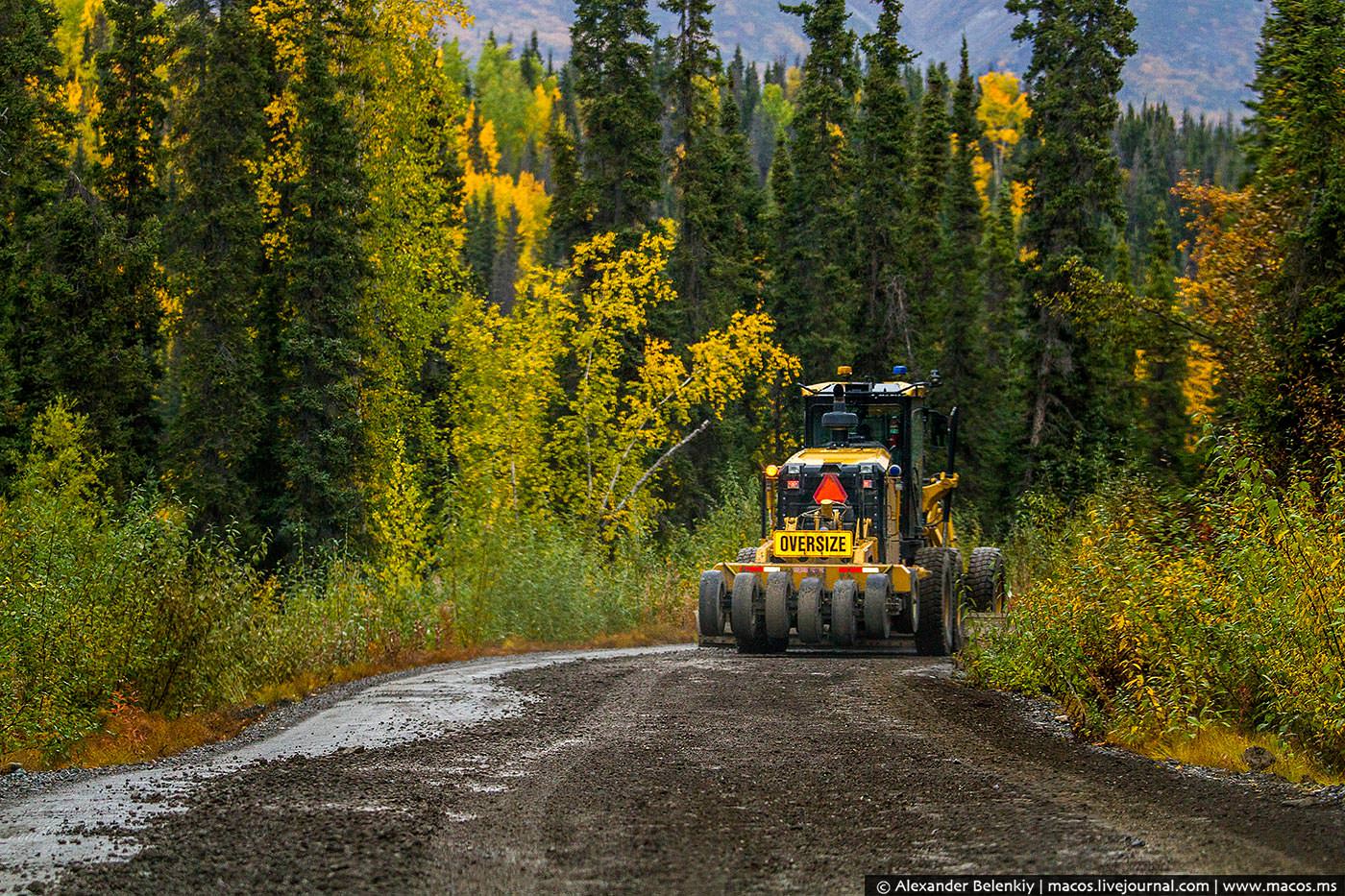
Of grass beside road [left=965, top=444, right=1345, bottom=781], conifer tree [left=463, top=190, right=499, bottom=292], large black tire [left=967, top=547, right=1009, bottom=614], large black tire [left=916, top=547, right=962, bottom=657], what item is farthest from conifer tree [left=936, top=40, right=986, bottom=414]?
grass beside road [left=965, top=444, right=1345, bottom=781]

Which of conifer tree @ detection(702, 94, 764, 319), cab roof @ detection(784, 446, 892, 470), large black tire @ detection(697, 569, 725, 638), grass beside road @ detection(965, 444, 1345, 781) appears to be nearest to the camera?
grass beside road @ detection(965, 444, 1345, 781)

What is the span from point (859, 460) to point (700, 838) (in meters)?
12.9

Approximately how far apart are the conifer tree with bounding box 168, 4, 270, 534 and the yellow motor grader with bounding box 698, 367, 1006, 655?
15630 millimetres

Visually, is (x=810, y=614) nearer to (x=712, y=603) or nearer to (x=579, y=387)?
(x=712, y=603)

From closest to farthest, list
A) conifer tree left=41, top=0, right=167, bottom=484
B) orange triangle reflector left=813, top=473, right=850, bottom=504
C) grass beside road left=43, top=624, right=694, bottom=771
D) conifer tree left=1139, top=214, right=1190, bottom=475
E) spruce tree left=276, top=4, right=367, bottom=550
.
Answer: grass beside road left=43, top=624, right=694, bottom=771 < orange triangle reflector left=813, top=473, right=850, bottom=504 < spruce tree left=276, top=4, right=367, bottom=550 < conifer tree left=41, top=0, right=167, bottom=484 < conifer tree left=1139, top=214, right=1190, bottom=475

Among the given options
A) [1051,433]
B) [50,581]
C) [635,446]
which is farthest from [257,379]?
[1051,433]

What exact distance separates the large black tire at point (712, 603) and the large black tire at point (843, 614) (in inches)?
67.1

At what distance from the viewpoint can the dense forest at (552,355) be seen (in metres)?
12.1

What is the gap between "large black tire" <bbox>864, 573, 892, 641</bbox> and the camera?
16766mm

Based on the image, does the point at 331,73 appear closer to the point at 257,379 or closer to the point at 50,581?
the point at 257,379

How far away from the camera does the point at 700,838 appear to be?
22.1 ft

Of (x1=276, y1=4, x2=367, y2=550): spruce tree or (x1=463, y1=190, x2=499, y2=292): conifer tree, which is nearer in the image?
(x1=276, y1=4, x2=367, y2=550): spruce tree

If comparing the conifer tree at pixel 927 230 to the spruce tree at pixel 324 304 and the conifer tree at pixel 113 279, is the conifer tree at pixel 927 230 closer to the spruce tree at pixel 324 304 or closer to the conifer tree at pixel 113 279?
the spruce tree at pixel 324 304

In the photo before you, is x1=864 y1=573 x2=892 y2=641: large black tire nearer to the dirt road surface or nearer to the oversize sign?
the oversize sign
